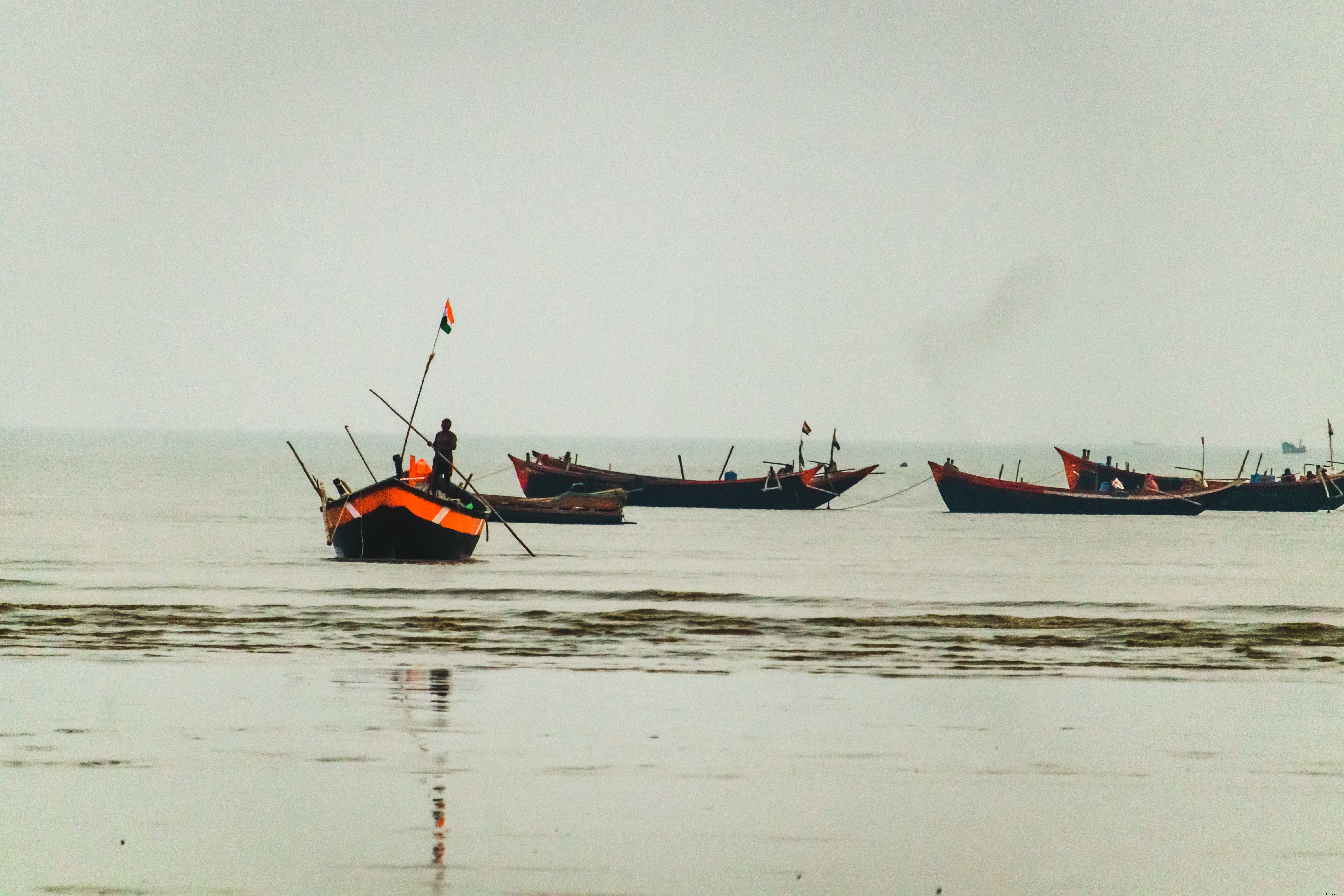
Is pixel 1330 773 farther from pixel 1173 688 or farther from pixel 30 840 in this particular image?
pixel 30 840

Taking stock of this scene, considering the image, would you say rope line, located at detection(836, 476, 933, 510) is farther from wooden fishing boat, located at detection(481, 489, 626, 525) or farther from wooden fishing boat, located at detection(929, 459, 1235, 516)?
wooden fishing boat, located at detection(481, 489, 626, 525)

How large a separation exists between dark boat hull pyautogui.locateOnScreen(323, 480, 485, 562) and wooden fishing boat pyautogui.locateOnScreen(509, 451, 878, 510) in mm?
31081

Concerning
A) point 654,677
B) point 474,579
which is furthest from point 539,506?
point 654,677

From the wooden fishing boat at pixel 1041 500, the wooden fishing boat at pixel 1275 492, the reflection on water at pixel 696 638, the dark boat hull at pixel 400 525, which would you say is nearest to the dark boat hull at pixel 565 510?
the dark boat hull at pixel 400 525

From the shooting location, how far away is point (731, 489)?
66688 millimetres

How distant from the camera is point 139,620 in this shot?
2064 centimetres

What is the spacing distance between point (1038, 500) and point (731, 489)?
12876 millimetres

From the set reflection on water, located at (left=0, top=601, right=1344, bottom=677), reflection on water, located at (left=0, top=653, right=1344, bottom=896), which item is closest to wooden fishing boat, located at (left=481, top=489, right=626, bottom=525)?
reflection on water, located at (left=0, top=601, right=1344, bottom=677)

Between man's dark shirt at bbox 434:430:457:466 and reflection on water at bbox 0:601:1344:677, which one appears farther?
man's dark shirt at bbox 434:430:457:466

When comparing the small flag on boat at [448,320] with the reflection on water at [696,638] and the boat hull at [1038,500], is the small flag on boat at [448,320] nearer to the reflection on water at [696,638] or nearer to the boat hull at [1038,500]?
the reflection on water at [696,638]

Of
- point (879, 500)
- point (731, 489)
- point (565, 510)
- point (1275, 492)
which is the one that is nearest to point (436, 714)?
point (565, 510)

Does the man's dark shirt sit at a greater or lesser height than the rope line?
greater

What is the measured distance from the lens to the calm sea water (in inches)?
339

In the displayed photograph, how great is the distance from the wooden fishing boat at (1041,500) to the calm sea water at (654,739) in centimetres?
3689
